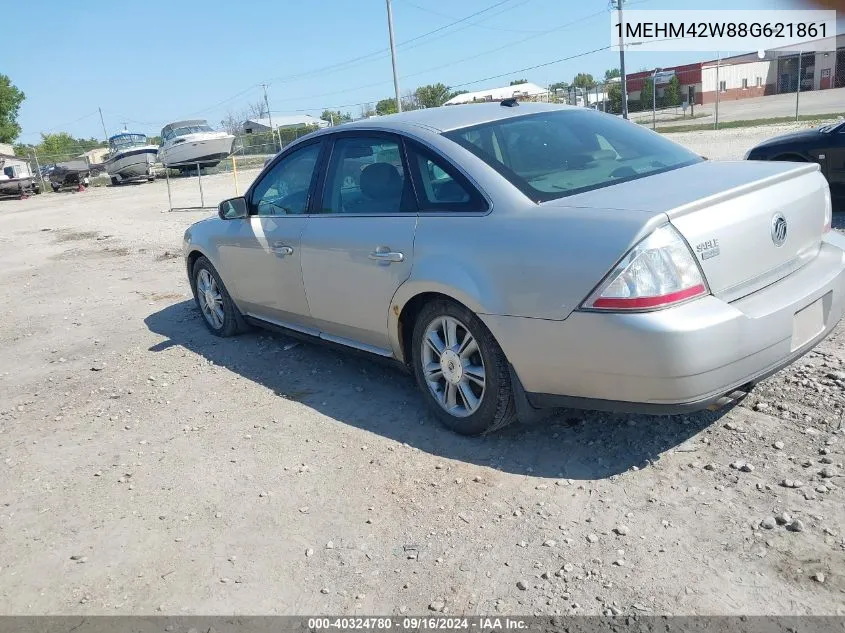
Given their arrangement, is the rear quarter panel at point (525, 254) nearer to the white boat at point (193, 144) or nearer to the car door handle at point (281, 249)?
the car door handle at point (281, 249)

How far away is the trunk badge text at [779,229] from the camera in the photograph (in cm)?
338

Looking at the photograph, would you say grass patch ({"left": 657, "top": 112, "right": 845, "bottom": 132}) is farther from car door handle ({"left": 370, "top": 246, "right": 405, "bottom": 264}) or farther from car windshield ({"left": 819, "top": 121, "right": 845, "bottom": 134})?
car door handle ({"left": 370, "top": 246, "right": 405, "bottom": 264})

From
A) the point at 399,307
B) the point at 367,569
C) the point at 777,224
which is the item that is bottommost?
the point at 367,569

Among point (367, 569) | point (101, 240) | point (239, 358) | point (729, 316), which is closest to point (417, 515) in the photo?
point (367, 569)

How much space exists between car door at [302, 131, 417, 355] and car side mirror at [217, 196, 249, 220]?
3.22 ft

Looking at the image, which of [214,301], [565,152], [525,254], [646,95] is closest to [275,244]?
[214,301]

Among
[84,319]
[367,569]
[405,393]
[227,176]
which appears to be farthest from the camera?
[227,176]

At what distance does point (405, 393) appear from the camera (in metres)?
4.74

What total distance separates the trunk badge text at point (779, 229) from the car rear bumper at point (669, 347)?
19 centimetres

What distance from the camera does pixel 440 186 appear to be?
3.95 metres

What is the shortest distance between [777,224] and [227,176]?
30.8 meters

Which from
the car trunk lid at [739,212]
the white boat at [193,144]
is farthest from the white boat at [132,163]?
the car trunk lid at [739,212]

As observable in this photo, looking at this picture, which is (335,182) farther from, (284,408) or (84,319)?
(84,319)

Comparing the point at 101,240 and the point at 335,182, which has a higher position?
the point at 335,182
